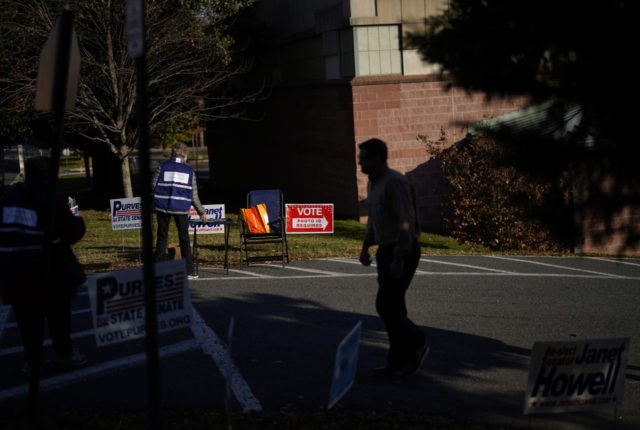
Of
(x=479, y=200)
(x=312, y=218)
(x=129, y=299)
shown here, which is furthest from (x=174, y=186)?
(x=479, y=200)

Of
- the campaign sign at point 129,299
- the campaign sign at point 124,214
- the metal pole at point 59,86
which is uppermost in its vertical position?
the metal pole at point 59,86

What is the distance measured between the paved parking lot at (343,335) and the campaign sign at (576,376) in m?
0.54

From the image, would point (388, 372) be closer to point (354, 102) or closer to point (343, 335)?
point (343, 335)

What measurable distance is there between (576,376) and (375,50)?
17.4 m

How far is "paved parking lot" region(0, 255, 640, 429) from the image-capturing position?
6.79 meters

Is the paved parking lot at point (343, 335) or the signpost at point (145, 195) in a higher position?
the signpost at point (145, 195)

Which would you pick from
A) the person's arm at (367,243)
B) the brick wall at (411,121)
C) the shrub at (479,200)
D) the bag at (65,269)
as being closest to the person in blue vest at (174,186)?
the bag at (65,269)

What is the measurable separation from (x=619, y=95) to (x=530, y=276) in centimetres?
849

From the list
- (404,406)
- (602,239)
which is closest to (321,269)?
(404,406)

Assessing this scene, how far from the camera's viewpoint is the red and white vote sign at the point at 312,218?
571 inches

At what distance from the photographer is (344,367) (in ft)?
18.6

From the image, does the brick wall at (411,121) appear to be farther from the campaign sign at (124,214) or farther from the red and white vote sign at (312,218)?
the campaign sign at (124,214)

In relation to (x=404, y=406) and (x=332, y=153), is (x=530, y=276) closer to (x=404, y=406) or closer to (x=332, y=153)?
(x=404, y=406)

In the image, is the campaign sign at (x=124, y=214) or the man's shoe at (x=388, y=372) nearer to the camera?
the man's shoe at (x=388, y=372)
